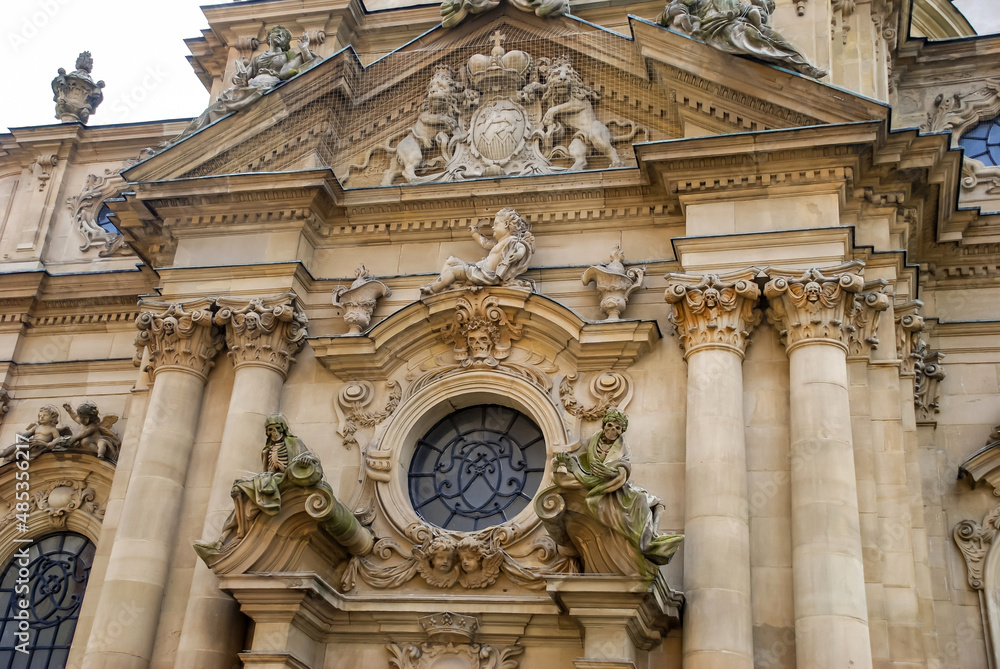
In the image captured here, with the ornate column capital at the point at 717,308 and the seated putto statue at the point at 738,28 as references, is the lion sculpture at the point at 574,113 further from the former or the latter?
the ornate column capital at the point at 717,308

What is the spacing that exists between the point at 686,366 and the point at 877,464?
221 cm

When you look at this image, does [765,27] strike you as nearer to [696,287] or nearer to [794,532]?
[696,287]

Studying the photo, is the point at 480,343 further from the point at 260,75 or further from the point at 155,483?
the point at 260,75

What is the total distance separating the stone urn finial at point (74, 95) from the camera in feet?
65.6

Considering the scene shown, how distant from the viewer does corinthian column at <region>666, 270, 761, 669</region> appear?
10977mm

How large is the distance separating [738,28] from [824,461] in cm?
524

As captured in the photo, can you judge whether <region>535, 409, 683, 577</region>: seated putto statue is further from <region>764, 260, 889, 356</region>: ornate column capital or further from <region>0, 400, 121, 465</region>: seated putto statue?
<region>0, 400, 121, 465</region>: seated putto statue

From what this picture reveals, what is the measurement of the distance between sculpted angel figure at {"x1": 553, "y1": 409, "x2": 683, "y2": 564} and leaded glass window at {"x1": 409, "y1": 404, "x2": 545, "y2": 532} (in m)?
2.23

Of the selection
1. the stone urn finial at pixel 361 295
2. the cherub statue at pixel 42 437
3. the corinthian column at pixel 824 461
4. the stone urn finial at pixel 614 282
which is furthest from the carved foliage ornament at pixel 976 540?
the cherub statue at pixel 42 437

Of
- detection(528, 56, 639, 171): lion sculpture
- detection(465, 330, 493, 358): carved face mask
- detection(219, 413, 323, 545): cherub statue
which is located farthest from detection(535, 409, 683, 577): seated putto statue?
detection(528, 56, 639, 171): lion sculpture

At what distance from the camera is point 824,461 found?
11422mm

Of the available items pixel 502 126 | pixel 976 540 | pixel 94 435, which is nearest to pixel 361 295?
pixel 502 126

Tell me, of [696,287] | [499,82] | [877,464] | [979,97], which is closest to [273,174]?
[499,82]

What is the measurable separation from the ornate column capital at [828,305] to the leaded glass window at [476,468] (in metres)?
3.03
